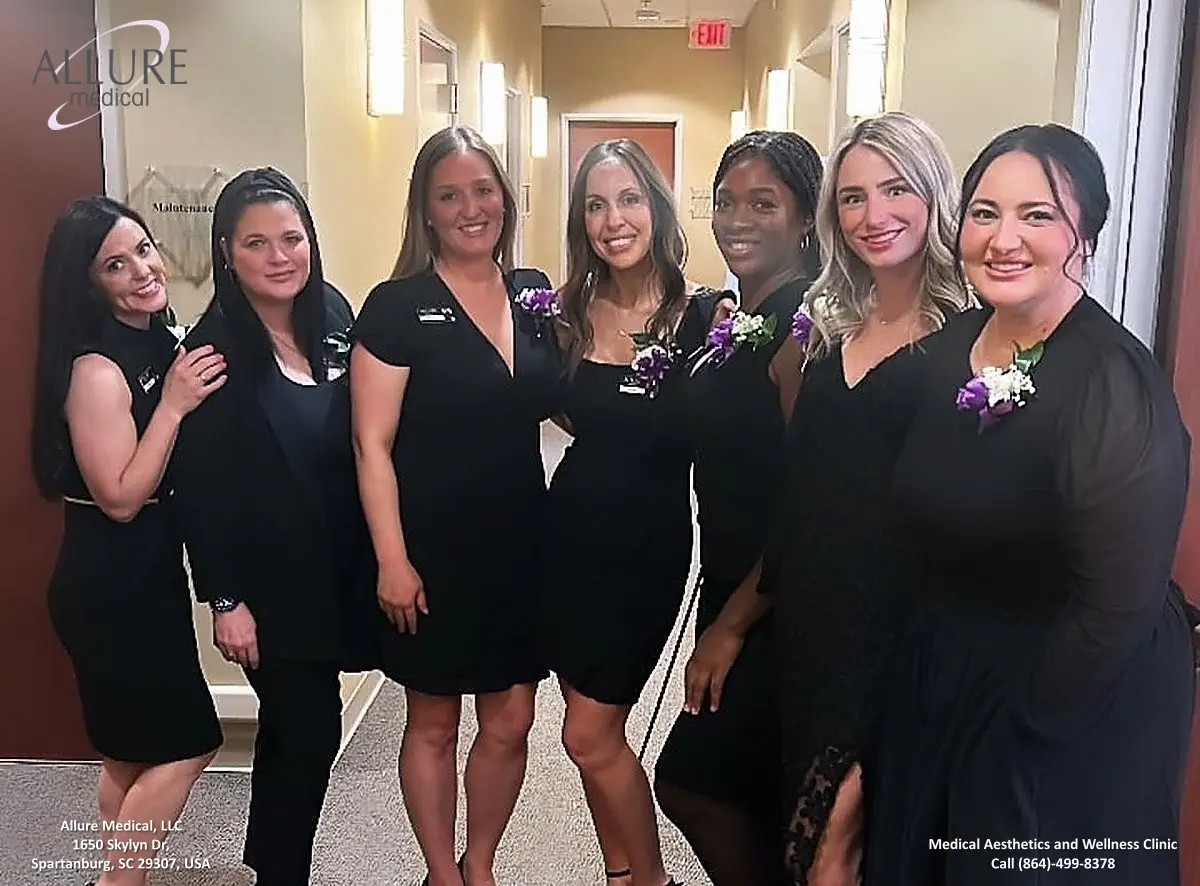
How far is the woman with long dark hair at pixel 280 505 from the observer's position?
5.11ft

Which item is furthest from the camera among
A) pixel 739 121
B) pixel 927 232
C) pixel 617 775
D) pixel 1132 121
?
pixel 739 121

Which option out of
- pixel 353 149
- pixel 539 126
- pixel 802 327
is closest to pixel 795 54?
pixel 539 126

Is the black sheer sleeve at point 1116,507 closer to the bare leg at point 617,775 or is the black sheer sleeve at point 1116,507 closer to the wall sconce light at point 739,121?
the bare leg at point 617,775

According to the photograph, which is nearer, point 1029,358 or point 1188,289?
point 1029,358

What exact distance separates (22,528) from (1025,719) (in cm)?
145

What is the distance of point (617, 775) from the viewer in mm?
1758

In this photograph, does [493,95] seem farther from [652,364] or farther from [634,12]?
[652,364]

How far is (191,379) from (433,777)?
0.75 metres

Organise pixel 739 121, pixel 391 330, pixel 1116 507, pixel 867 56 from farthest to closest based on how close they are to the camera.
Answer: pixel 867 56 → pixel 739 121 → pixel 391 330 → pixel 1116 507

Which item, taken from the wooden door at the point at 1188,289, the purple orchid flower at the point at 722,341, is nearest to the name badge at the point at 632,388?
the purple orchid flower at the point at 722,341

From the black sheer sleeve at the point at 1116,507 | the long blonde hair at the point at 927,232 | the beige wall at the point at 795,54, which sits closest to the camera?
the black sheer sleeve at the point at 1116,507

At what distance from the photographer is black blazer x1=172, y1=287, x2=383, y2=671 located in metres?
1.55

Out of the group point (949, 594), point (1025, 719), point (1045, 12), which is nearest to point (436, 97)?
point (1045, 12)

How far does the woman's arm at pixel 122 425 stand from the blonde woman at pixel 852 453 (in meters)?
0.83
